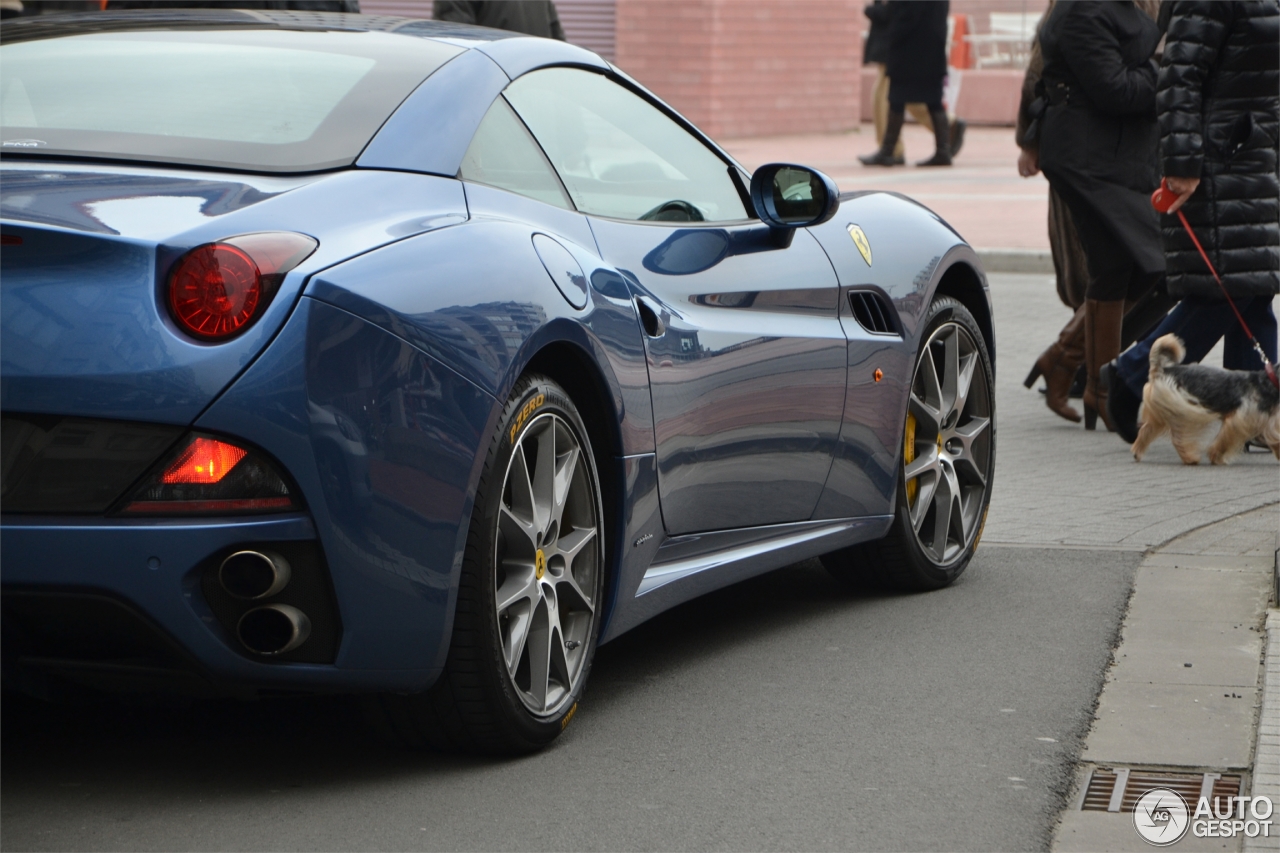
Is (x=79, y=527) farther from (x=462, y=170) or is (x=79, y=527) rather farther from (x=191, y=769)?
(x=462, y=170)

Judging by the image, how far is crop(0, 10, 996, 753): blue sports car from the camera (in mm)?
3168

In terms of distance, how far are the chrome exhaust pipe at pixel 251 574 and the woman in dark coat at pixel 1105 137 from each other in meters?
5.66

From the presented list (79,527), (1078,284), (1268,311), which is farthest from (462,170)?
(1078,284)

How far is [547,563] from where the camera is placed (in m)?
3.85

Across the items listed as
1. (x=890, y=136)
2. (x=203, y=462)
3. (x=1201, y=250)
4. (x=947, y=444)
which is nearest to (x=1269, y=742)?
(x=947, y=444)

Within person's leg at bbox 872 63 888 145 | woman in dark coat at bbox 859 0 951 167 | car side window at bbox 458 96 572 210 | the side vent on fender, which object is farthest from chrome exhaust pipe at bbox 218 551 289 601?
person's leg at bbox 872 63 888 145

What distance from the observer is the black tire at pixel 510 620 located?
3574 millimetres

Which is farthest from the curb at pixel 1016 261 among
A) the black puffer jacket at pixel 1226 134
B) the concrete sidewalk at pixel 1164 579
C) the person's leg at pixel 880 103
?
the person's leg at pixel 880 103

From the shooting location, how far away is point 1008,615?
519cm

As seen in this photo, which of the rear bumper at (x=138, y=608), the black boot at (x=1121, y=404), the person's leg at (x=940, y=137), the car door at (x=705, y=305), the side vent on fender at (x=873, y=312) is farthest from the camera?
the person's leg at (x=940, y=137)

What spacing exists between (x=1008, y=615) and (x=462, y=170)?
2.12 meters

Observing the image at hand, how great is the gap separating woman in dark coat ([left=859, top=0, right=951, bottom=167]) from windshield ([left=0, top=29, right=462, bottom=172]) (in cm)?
1761

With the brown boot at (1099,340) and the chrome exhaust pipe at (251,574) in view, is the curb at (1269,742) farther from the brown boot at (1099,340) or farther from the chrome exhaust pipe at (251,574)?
the brown boot at (1099,340)

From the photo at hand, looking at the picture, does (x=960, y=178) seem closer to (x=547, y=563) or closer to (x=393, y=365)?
(x=547, y=563)
